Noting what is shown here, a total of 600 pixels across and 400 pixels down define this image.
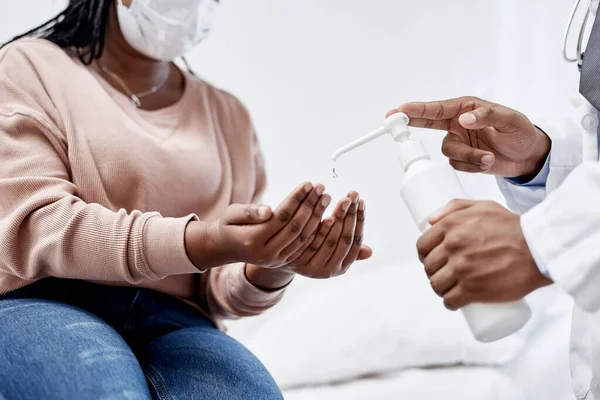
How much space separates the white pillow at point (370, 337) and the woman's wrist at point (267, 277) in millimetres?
230

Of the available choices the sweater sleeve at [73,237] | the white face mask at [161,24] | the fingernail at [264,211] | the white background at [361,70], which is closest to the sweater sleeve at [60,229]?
the sweater sleeve at [73,237]

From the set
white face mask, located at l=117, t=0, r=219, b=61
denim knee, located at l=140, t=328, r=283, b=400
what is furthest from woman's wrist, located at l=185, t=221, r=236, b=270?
white face mask, located at l=117, t=0, r=219, b=61

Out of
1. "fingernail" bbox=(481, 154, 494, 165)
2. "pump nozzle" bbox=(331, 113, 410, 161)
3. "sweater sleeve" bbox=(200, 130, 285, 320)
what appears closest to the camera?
"pump nozzle" bbox=(331, 113, 410, 161)

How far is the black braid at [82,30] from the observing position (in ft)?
3.18

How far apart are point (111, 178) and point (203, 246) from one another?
19 cm

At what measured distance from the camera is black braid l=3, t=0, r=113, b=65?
0.97 m

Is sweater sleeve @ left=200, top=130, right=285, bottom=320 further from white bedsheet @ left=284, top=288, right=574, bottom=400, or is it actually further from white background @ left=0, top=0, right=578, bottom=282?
white background @ left=0, top=0, right=578, bottom=282

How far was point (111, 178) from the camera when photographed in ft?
2.81

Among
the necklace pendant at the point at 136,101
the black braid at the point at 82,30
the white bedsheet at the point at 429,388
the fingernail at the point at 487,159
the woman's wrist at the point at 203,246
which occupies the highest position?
the black braid at the point at 82,30

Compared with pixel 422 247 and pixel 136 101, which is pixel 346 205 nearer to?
pixel 422 247

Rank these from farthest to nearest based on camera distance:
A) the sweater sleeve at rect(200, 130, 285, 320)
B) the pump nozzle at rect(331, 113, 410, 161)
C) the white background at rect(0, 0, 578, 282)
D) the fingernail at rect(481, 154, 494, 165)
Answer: the white background at rect(0, 0, 578, 282) < the sweater sleeve at rect(200, 130, 285, 320) < the fingernail at rect(481, 154, 494, 165) < the pump nozzle at rect(331, 113, 410, 161)

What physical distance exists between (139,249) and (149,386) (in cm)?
16

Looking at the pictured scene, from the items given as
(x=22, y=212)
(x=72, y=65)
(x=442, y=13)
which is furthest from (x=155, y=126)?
(x=442, y=13)

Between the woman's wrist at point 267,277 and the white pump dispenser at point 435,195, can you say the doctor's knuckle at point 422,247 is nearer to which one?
the white pump dispenser at point 435,195
